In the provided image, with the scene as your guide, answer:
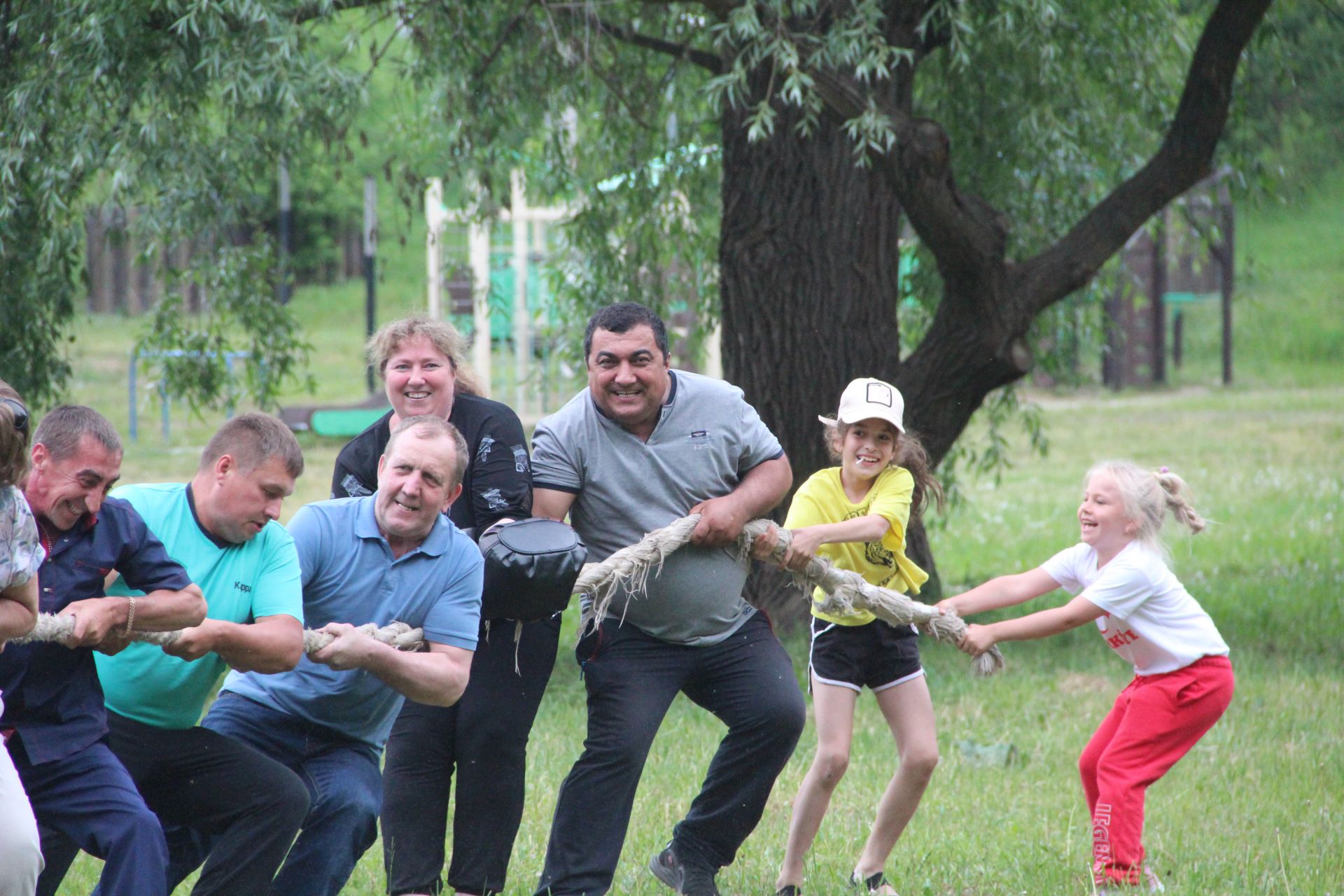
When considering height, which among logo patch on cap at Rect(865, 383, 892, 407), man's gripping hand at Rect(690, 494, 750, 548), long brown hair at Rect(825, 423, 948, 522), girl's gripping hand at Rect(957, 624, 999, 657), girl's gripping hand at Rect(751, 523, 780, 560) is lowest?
girl's gripping hand at Rect(957, 624, 999, 657)

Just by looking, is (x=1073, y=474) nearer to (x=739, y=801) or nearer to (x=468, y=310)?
(x=468, y=310)

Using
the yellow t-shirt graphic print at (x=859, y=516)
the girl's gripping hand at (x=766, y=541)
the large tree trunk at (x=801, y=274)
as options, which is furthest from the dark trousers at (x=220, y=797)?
the large tree trunk at (x=801, y=274)

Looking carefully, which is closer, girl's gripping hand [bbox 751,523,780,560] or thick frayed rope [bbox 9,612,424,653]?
thick frayed rope [bbox 9,612,424,653]

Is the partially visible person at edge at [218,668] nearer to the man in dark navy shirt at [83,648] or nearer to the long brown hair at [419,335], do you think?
the man in dark navy shirt at [83,648]

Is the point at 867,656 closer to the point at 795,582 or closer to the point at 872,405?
the point at 795,582

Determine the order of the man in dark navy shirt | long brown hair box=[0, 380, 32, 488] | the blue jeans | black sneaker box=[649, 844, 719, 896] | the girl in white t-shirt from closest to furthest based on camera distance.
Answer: long brown hair box=[0, 380, 32, 488] → the man in dark navy shirt → the blue jeans → black sneaker box=[649, 844, 719, 896] → the girl in white t-shirt

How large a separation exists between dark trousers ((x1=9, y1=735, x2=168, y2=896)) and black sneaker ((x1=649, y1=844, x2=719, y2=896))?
164 cm

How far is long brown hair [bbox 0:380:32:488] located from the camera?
2887 millimetres

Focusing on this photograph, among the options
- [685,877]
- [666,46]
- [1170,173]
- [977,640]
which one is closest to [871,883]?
[685,877]

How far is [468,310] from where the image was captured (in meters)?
20.5

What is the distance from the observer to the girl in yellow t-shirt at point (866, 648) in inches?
179

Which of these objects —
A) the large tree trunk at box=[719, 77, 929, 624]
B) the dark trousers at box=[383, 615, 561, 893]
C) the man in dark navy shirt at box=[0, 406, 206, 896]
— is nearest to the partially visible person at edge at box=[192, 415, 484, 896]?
the dark trousers at box=[383, 615, 561, 893]

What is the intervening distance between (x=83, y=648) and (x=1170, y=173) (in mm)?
6528

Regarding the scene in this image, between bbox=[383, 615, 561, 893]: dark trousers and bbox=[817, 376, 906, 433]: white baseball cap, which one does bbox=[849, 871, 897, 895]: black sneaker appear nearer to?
bbox=[383, 615, 561, 893]: dark trousers
